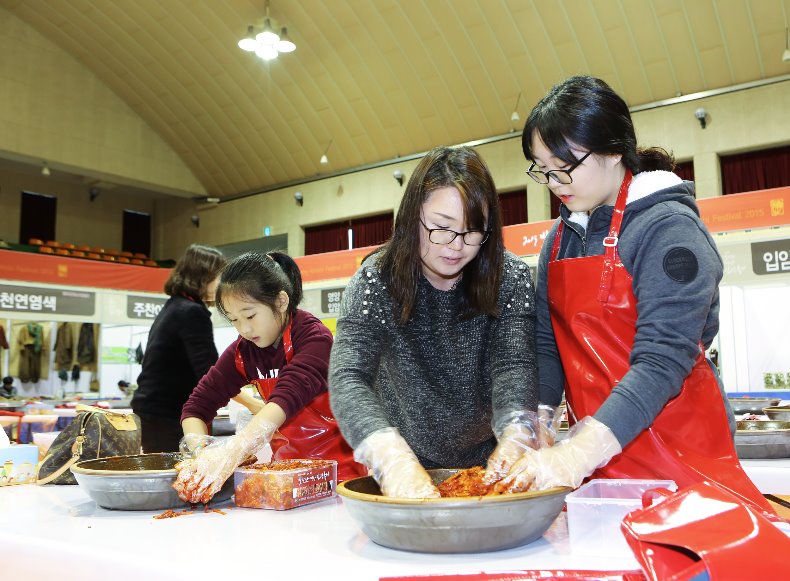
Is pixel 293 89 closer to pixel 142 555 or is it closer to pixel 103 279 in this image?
pixel 103 279

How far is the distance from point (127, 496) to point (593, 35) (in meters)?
8.66

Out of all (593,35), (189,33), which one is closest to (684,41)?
(593,35)

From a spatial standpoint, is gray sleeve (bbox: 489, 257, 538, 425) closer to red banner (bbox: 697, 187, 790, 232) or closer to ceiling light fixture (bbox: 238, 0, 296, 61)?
red banner (bbox: 697, 187, 790, 232)

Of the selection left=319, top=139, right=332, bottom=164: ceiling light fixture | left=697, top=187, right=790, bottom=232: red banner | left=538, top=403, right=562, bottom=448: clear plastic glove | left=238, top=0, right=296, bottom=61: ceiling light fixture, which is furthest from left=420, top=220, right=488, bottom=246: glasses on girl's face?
left=319, top=139, right=332, bottom=164: ceiling light fixture

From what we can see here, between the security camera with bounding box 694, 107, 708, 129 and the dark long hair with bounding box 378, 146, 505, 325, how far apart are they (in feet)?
28.7

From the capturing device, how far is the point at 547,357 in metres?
1.61

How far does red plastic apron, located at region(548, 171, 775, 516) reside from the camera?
4.37 feet

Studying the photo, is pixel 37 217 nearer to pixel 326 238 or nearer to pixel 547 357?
pixel 326 238

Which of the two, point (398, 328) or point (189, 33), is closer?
point (398, 328)

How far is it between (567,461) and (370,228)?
11475 mm

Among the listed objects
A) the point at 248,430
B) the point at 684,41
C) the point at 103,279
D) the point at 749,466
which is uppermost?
the point at 684,41

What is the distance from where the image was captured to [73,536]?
46.9 inches

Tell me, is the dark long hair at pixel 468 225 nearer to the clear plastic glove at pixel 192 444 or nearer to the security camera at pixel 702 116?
the clear plastic glove at pixel 192 444

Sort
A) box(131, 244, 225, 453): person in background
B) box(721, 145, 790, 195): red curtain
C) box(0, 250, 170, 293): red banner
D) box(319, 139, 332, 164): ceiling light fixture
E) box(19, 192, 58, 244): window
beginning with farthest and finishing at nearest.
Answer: box(19, 192, 58, 244): window < box(319, 139, 332, 164): ceiling light fixture < box(721, 145, 790, 195): red curtain < box(0, 250, 170, 293): red banner < box(131, 244, 225, 453): person in background
